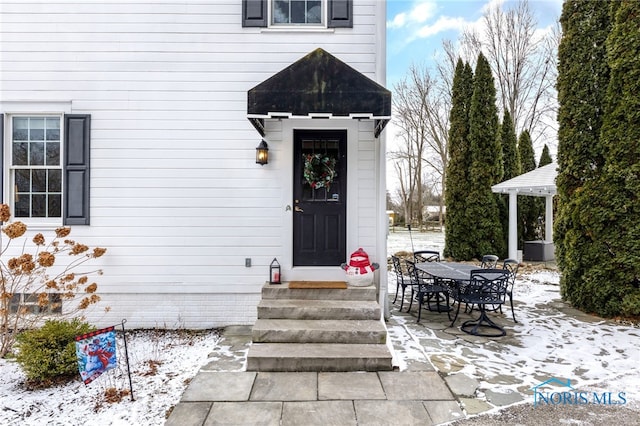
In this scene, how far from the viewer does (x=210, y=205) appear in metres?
5.12

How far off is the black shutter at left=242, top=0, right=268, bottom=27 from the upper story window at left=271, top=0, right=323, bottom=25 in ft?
0.73

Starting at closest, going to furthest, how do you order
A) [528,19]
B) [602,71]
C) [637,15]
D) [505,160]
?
1. [637,15]
2. [602,71]
3. [505,160]
4. [528,19]

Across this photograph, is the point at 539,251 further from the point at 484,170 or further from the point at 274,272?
the point at 274,272

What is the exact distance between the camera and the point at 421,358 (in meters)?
3.99

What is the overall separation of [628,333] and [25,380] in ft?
24.0

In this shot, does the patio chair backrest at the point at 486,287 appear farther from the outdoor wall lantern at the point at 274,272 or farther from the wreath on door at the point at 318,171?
the outdoor wall lantern at the point at 274,272

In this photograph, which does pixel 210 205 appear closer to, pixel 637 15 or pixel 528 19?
pixel 637 15

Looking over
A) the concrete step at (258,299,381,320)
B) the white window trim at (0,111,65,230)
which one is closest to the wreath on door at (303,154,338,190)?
the concrete step at (258,299,381,320)

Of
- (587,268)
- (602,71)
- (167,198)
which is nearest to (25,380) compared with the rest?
(167,198)

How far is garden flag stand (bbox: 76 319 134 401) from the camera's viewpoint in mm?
3209

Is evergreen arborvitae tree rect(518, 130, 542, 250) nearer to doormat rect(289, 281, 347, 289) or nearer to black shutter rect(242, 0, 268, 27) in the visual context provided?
doormat rect(289, 281, 347, 289)

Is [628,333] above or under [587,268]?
under

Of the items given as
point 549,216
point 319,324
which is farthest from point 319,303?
point 549,216

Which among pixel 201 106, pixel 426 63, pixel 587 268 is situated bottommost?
pixel 587 268
